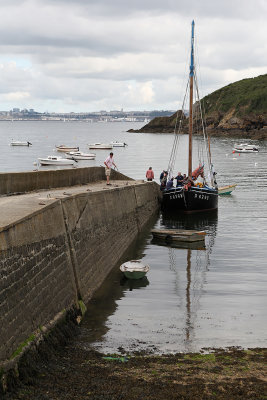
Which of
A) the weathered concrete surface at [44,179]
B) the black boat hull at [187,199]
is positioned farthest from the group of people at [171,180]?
the weathered concrete surface at [44,179]

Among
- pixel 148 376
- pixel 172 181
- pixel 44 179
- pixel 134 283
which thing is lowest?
pixel 134 283

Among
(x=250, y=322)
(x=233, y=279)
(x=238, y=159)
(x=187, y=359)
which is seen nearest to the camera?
(x=187, y=359)

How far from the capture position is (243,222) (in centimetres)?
3950

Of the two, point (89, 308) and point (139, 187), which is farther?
point (139, 187)

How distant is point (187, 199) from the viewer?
41562 mm

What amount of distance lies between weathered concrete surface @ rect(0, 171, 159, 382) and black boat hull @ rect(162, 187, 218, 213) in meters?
14.9

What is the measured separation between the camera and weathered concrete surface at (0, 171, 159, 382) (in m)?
12.8

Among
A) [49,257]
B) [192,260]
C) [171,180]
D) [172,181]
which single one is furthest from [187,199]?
[49,257]

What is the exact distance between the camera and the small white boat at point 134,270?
74.2 ft

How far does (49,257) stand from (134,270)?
7.08 meters

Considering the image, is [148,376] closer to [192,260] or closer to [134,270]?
[134,270]

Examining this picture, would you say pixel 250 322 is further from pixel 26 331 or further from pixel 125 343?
pixel 26 331

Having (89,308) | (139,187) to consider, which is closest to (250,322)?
(89,308)

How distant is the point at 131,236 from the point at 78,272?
12.9m
